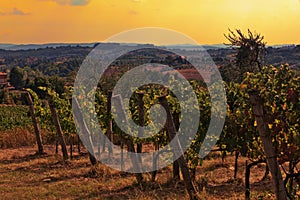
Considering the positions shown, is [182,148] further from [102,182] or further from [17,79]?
[17,79]

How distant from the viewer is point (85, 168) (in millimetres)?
11125

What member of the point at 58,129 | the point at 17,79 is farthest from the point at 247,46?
the point at 17,79

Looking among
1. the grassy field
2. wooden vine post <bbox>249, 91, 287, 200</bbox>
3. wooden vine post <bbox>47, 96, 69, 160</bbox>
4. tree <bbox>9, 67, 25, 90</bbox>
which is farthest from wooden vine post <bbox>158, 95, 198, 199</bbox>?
tree <bbox>9, 67, 25, 90</bbox>

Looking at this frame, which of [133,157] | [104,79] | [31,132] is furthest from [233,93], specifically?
[104,79]

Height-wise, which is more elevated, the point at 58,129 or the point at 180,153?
the point at 180,153

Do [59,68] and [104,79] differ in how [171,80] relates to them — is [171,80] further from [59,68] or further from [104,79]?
[59,68]

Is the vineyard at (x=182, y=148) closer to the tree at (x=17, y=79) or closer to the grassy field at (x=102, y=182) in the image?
the grassy field at (x=102, y=182)

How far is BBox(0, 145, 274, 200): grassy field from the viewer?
779cm

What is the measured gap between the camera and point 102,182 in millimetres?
9133

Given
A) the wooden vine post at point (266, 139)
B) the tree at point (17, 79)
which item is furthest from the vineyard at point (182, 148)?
the tree at point (17, 79)

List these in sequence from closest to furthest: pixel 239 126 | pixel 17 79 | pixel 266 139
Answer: pixel 266 139, pixel 239 126, pixel 17 79

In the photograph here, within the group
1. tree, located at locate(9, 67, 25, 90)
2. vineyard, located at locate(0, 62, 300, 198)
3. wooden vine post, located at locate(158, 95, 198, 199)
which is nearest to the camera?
vineyard, located at locate(0, 62, 300, 198)

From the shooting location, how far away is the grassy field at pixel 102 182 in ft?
25.6

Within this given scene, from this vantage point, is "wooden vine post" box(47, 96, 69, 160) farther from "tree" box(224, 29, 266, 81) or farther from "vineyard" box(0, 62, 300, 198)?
"tree" box(224, 29, 266, 81)
